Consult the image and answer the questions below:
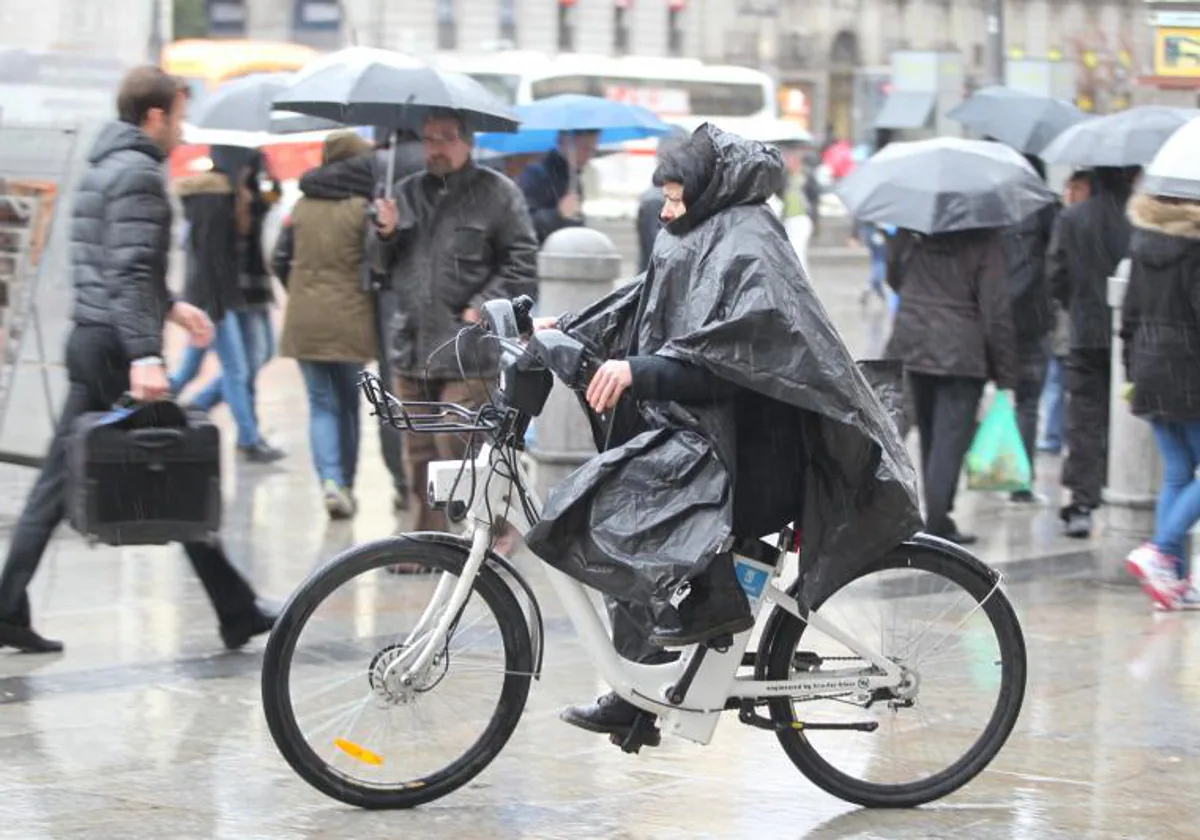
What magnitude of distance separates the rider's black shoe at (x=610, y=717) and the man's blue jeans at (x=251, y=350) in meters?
6.95

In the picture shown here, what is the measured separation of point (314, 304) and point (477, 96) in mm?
1339

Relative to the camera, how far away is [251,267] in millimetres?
12133

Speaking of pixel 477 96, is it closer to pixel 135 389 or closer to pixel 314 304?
pixel 314 304

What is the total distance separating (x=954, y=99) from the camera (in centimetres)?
2155

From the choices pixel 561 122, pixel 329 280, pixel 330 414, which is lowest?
pixel 330 414

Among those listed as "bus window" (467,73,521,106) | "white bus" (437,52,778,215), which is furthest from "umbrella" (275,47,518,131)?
"bus window" (467,73,521,106)

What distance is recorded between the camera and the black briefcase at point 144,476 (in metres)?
6.81

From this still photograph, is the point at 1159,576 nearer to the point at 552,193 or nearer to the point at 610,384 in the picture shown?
the point at 610,384

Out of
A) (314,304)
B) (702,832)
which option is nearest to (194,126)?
(314,304)

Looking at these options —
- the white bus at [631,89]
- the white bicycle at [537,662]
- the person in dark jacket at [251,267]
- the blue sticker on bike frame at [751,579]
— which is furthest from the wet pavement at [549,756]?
the white bus at [631,89]

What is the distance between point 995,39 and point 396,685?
21.4 metres

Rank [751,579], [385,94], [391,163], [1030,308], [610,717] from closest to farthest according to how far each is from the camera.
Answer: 1. [751,579]
2. [610,717]
3. [385,94]
4. [391,163]
5. [1030,308]

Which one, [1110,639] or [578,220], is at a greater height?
[578,220]

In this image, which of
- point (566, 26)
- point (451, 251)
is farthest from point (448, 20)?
point (451, 251)
